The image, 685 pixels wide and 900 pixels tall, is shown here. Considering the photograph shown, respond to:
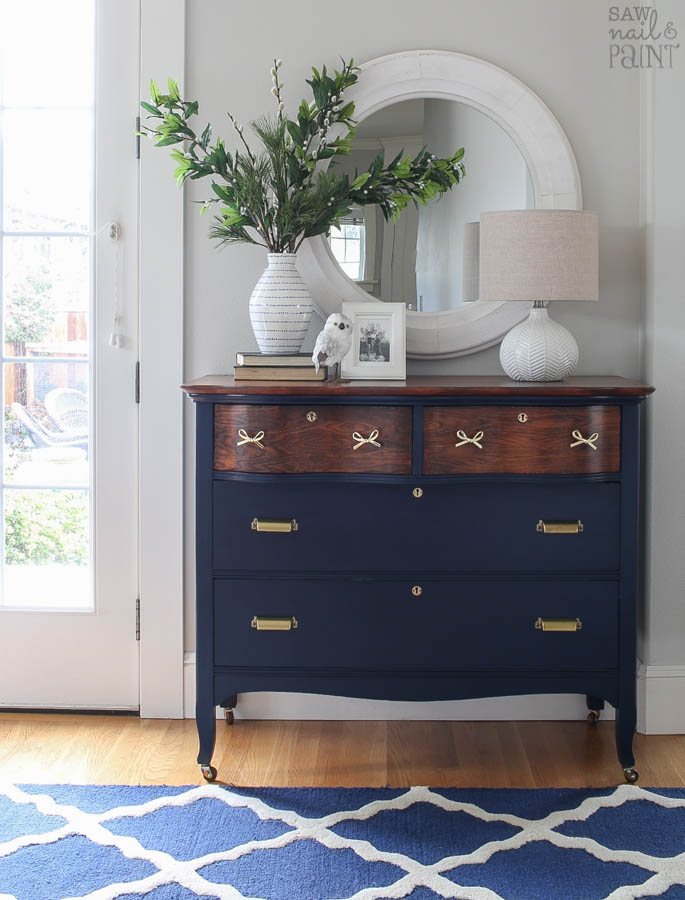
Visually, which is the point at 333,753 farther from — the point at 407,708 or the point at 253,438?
the point at 253,438

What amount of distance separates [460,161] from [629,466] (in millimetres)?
1007

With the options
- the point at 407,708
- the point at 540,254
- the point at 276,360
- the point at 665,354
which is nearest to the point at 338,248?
the point at 276,360

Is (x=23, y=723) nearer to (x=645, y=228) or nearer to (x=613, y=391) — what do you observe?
(x=613, y=391)

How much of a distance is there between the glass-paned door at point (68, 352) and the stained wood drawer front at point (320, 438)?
0.63m

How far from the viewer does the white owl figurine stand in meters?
2.45

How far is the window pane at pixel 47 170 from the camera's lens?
9.27ft

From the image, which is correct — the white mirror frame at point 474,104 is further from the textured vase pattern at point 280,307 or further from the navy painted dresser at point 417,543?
the navy painted dresser at point 417,543

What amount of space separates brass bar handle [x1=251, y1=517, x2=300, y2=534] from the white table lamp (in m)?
0.75

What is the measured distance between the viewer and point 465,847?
2174 mm

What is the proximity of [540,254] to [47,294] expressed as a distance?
1441mm

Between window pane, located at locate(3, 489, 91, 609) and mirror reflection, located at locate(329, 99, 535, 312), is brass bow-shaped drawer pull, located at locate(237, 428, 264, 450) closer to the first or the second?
mirror reflection, located at locate(329, 99, 535, 312)

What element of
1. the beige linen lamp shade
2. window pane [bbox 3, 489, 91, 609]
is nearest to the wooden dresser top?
the beige linen lamp shade

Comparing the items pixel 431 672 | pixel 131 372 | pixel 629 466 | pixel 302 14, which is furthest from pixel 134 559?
pixel 302 14

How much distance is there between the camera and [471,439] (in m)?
2.38
